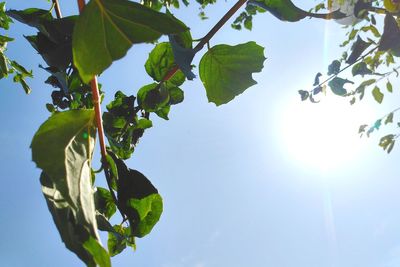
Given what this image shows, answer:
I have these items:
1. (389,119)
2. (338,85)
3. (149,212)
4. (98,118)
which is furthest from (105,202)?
(389,119)

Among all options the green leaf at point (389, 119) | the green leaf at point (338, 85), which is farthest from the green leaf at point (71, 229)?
the green leaf at point (389, 119)

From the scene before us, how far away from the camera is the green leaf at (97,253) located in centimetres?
46

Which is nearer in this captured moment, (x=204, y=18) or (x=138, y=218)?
(x=138, y=218)

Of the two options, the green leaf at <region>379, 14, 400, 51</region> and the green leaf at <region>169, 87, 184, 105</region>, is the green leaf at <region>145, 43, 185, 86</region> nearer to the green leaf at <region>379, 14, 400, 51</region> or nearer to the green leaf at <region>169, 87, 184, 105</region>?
the green leaf at <region>169, 87, 184, 105</region>

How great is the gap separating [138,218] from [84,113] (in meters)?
0.25

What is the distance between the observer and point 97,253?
0.46 metres

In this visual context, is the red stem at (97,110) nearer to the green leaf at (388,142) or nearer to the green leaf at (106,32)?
the green leaf at (106,32)

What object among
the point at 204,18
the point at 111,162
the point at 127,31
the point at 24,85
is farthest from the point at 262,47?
the point at 204,18

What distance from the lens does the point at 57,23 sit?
2.44ft

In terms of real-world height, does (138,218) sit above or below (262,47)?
below

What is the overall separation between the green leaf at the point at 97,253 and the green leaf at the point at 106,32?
0.21m

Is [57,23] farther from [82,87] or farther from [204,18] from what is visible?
[204,18]

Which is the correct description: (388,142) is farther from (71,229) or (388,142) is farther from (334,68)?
(71,229)

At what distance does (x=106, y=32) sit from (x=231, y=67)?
1.79 feet
